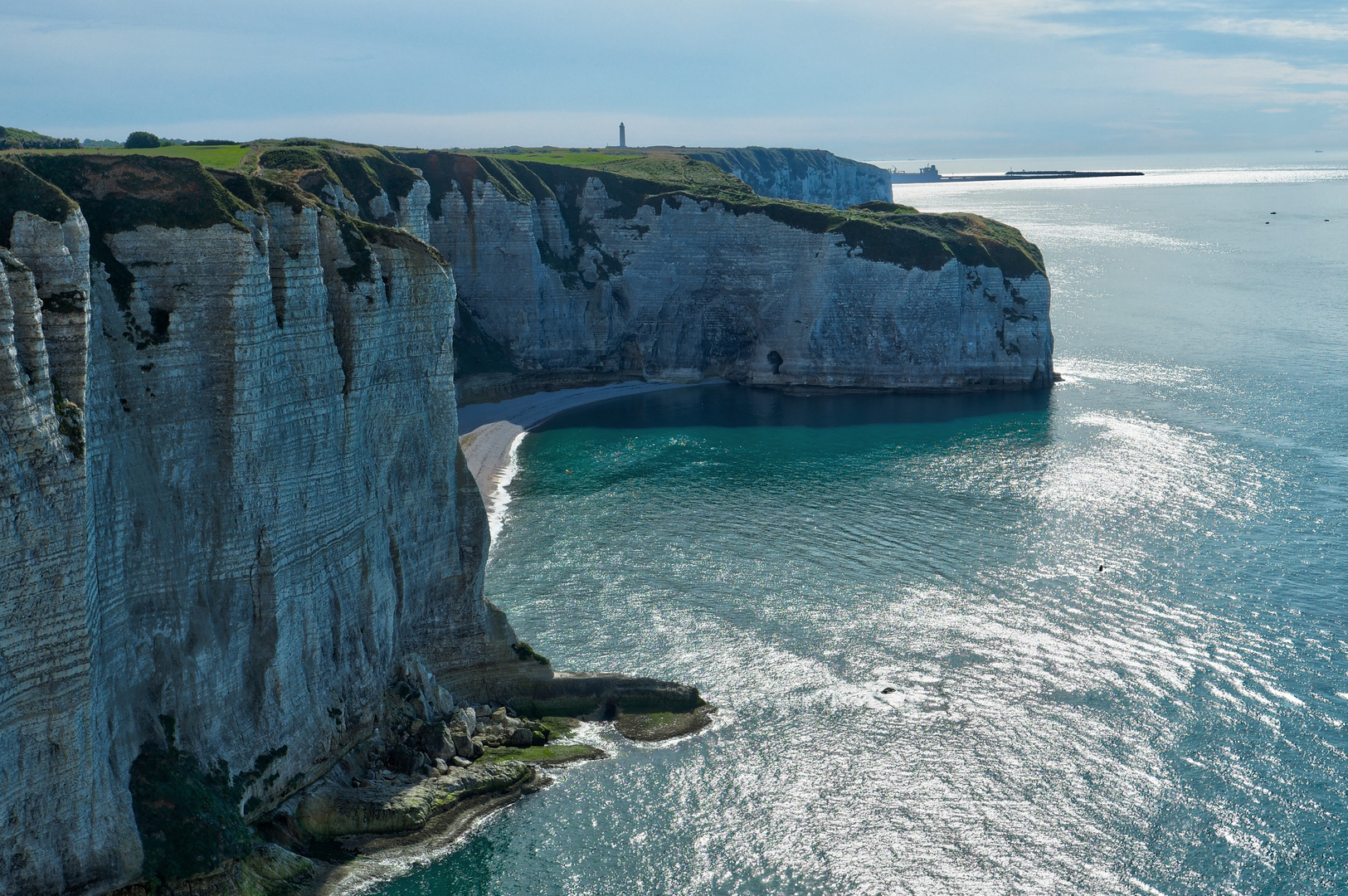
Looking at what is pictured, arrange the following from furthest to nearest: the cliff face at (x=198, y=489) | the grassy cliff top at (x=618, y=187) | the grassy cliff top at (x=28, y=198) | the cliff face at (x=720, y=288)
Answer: the cliff face at (x=720, y=288)
the grassy cliff top at (x=618, y=187)
the grassy cliff top at (x=28, y=198)
the cliff face at (x=198, y=489)

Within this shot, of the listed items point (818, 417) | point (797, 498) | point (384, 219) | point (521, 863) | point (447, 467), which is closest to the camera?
point (521, 863)

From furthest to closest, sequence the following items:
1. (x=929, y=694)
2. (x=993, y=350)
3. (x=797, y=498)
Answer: (x=993, y=350)
(x=797, y=498)
(x=929, y=694)

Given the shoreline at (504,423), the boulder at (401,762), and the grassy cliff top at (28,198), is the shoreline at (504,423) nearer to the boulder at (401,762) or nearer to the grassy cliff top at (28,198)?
the boulder at (401,762)

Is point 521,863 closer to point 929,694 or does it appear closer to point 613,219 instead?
point 929,694

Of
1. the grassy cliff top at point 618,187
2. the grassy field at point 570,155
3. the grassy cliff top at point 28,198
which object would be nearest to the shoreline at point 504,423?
the grassy cliff top at point 618,187

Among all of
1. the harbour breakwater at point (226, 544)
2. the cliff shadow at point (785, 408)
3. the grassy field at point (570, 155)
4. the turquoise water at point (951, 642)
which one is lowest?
the turquoise water at point (951, 642)

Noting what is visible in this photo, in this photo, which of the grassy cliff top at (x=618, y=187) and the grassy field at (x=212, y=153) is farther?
the grassy cliff top at (x=618, y=187)

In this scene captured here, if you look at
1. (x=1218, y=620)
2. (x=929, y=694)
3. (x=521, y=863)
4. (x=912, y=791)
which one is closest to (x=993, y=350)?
(x=1218, y=620)
